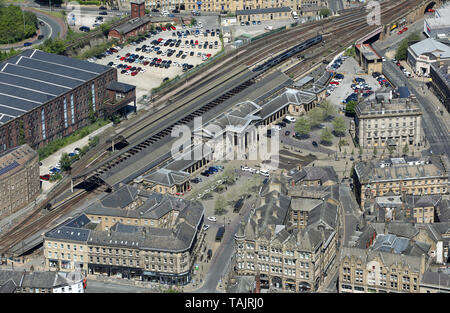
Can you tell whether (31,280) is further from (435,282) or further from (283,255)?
(435,282)

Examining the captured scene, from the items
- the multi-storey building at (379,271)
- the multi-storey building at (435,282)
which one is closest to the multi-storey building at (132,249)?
the multi-storey building at (379,271)

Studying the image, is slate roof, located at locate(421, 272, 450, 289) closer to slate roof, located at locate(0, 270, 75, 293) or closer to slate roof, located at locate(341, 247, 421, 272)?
slate roof, located at locate(341, 247, 421, 272)

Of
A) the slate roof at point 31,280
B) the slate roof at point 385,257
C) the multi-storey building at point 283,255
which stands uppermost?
the slate roof at point 385,257

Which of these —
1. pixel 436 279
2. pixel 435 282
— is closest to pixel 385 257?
pixel 436 279

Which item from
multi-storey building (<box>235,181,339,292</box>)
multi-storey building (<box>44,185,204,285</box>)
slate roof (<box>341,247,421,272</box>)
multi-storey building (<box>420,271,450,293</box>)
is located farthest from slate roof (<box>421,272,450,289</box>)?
multi-storey building (<box>44,185,204,285</box>)

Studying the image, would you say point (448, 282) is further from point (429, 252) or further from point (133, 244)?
point (133, 244)

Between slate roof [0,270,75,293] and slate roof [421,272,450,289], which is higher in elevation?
slate roof [421,272,450,289]

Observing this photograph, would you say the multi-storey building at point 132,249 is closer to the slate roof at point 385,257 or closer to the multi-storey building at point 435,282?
the slate roof at point 385,257
